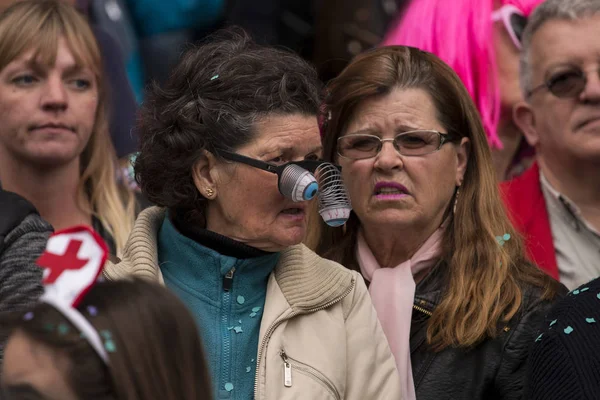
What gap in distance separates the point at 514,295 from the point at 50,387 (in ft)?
6.28

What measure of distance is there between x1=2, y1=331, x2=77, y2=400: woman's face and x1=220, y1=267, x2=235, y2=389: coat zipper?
1.12 metres

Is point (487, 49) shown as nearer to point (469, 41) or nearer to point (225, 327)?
point (469, 41)

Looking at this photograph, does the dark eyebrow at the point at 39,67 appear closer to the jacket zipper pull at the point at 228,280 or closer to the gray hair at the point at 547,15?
the jacket zipper pull at the point at 228,280

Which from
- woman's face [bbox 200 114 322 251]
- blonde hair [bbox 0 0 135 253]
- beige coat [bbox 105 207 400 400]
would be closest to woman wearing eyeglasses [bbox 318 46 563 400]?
beige coat [bbox 105 207 400 400]

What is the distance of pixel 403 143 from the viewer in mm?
3582

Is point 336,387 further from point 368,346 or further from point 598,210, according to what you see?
point 598,210

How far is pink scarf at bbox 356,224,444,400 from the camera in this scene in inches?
134

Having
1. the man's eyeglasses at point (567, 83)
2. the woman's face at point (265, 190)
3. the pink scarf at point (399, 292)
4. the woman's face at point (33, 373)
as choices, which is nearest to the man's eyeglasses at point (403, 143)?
the pink scarf at point (399, 292)

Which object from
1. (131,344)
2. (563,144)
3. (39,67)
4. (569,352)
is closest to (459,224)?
(563,144)

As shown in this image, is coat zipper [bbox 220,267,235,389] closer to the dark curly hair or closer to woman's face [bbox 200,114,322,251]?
woman's face [bbox 200,114,322,251]

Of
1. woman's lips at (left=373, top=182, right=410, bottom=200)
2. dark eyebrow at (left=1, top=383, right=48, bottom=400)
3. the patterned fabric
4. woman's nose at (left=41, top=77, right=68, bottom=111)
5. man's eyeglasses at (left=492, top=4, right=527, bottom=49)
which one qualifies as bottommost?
dark eyebrow at (left=1, top=383, right=48, bottom=400)

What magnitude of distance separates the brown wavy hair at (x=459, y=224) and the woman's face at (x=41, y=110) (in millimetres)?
905

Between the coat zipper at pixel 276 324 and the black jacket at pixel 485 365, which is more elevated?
the coat zipper at pixel 276 324

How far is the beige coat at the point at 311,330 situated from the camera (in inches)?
116
